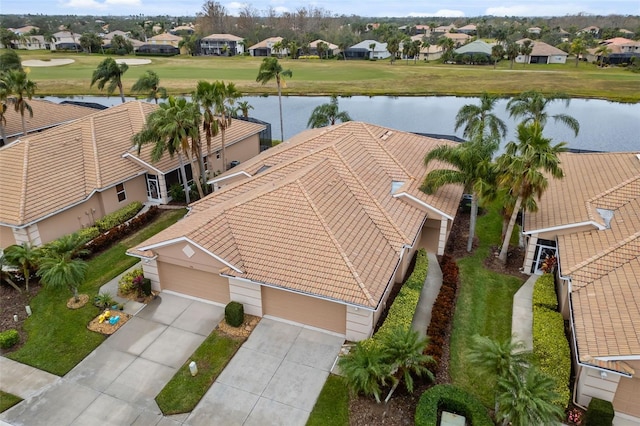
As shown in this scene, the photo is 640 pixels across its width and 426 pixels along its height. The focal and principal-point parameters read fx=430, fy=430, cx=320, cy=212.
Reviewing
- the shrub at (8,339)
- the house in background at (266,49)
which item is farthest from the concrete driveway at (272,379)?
the house in background at (266,49)

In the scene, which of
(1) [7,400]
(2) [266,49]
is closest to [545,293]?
(1) [7,400]

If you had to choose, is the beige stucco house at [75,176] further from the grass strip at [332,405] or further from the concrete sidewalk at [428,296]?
the concrete sidewalk at [428,296]

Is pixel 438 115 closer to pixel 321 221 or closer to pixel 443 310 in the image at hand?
pixel 321 221

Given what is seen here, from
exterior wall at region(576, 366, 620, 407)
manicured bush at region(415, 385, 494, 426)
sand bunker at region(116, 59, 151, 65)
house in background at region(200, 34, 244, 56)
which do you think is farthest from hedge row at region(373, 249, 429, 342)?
house in background at region(200, 34, 244, 56)

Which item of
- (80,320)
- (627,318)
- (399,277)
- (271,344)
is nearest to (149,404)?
(271,344)

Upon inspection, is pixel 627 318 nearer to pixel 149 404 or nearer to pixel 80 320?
pixel 149 404

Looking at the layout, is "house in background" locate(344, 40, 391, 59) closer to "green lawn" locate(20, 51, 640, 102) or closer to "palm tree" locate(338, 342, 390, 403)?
"green lawn" locate(20, 51, 640, 102)

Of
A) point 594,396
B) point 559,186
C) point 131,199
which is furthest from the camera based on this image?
point 131,199
